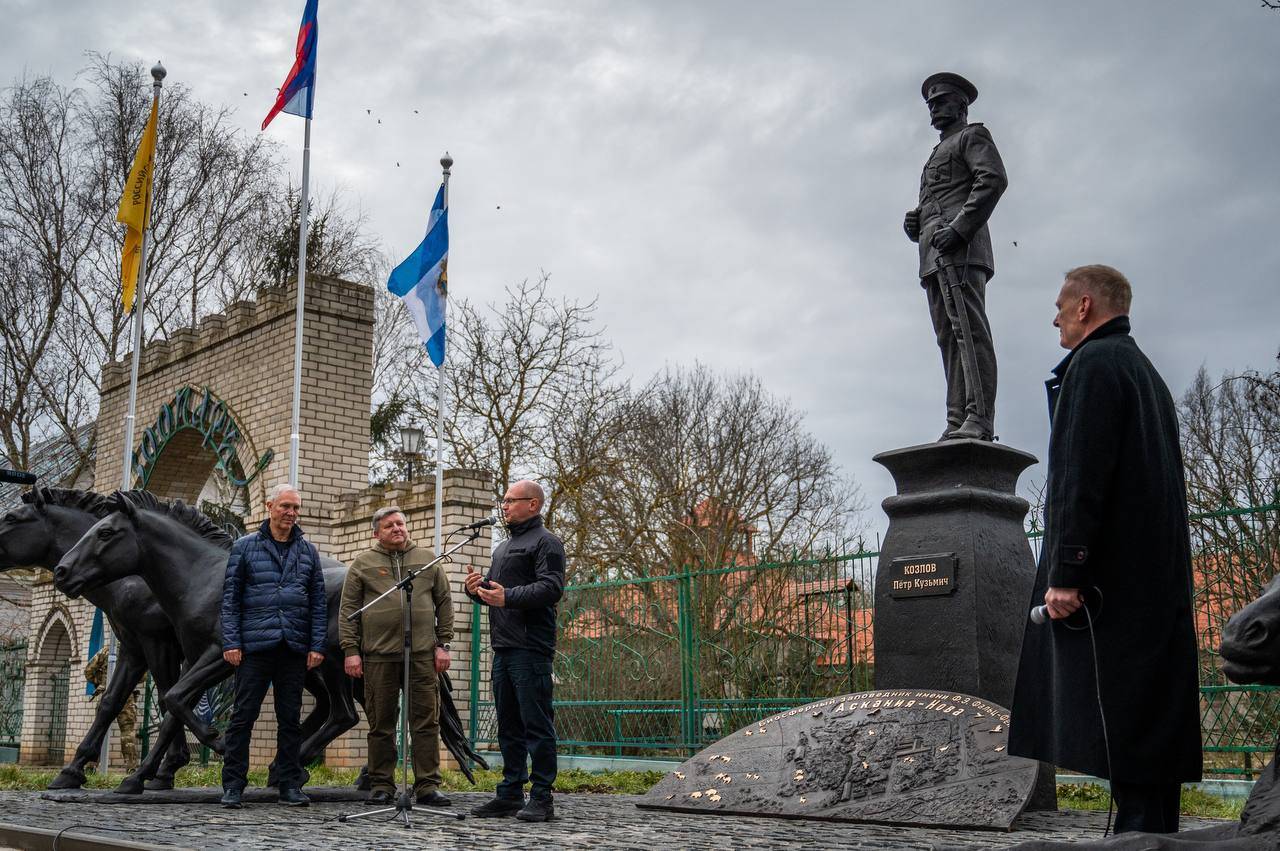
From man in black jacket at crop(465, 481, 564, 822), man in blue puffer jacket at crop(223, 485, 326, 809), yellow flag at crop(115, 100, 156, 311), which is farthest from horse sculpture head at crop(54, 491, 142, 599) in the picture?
yellow flag at crop(115, 100, 156, 311)

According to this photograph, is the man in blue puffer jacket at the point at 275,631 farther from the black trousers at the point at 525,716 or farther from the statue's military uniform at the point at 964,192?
the statue's military uniform at the point at 964,192

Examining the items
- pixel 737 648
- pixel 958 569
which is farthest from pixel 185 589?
pixel 958 569

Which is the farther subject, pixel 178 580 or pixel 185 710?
pixel 178 580

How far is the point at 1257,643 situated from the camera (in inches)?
93.5

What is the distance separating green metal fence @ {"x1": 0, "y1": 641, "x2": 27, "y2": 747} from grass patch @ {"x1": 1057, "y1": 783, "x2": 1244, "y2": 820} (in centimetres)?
1956

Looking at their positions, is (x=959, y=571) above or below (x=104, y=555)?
below

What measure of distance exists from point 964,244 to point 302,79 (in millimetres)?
9515

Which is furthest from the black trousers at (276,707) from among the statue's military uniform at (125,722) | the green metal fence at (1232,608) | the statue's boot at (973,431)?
the statue's military uniform at (125,722)

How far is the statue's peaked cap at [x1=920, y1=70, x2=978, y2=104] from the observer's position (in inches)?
312

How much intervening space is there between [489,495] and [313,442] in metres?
2.25

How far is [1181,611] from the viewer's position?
363 centimetres

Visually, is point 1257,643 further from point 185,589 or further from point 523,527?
point 185,589

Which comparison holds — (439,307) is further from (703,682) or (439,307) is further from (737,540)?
(737,540)

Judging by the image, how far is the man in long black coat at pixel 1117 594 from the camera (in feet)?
11.6
